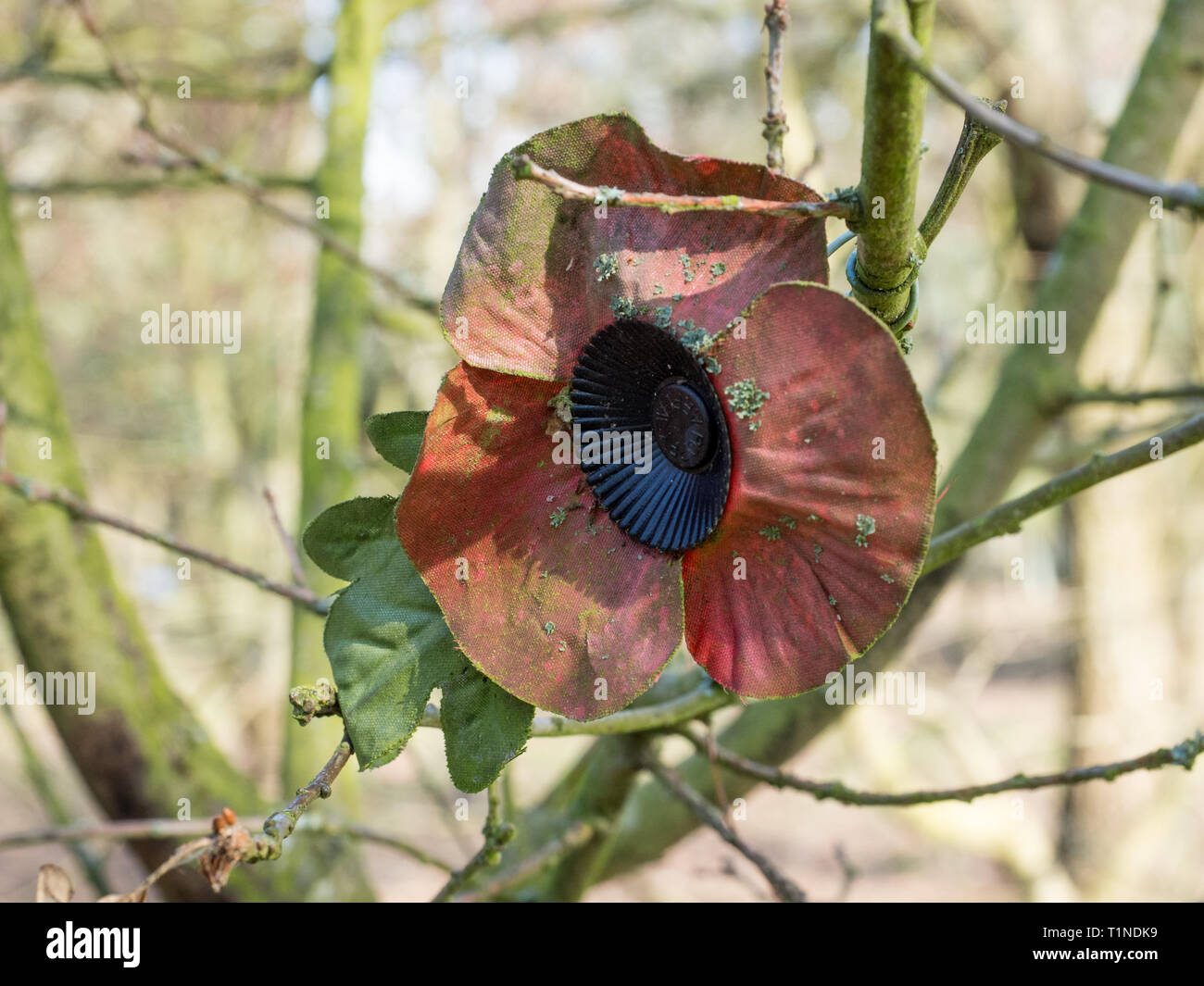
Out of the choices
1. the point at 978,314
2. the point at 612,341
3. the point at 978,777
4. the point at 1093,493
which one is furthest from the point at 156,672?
the point at 1093,493

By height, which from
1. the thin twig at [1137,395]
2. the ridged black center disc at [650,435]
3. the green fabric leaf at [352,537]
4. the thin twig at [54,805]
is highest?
the thin twig at [1137,395]

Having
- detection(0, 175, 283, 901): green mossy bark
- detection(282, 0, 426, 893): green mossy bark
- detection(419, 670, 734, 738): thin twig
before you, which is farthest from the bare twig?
detection(282, 0, 426, 893): green mossy bark

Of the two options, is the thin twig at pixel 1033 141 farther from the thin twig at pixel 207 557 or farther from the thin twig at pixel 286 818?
the thin twig at pixel 207 557

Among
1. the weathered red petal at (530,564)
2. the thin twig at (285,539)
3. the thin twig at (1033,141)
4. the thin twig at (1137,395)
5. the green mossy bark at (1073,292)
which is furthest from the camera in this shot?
the green mossy bark at (1073,292)

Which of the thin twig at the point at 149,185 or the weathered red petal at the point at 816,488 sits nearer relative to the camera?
the weathered red petal at the point at 816,488

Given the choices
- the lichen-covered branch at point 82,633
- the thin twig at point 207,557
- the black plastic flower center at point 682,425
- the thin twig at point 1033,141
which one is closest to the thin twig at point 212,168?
the lichen-covered branch at point 82,633

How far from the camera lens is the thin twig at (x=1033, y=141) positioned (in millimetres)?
336

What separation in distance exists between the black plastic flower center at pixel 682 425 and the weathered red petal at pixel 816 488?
0.07 ft

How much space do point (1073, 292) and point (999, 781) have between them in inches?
38.9

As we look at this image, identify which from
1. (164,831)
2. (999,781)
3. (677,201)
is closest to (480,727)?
(677,201)

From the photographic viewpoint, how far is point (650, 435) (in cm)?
55

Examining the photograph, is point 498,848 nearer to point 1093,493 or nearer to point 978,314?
point 978,314

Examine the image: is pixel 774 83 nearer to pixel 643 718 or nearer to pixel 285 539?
pixel 643 718
